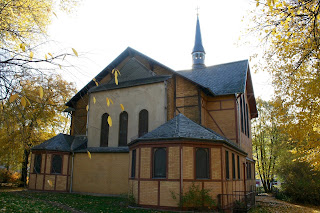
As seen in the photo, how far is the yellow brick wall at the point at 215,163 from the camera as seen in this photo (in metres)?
13.6

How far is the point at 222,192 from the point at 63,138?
47.9 feet

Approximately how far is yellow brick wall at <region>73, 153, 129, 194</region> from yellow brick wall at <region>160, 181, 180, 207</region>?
649 centimetres

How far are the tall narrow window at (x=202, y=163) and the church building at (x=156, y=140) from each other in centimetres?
5

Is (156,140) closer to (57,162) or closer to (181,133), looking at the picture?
(181,133)

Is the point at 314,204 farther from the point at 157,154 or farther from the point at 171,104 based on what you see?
the point at 157,154

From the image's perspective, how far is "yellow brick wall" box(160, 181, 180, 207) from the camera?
42.5 feet

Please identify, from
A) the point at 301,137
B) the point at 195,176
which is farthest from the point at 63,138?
the point at 301,137

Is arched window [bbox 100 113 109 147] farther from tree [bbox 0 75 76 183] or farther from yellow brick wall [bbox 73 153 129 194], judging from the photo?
tree [bbox 0 75 76 183]

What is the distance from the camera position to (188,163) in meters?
13.4

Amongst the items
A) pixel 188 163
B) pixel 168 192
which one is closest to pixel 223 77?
pixel 188 163

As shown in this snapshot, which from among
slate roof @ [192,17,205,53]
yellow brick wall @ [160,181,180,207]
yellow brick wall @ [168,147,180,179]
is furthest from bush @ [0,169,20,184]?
slate roof @ [192,17,205,53]

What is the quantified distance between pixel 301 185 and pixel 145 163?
15.5 meters

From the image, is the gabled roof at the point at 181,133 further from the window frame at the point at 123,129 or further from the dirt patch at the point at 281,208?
the window frame at the point at 123,129

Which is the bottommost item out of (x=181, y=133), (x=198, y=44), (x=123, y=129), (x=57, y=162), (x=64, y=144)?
(x=57, y=162)
